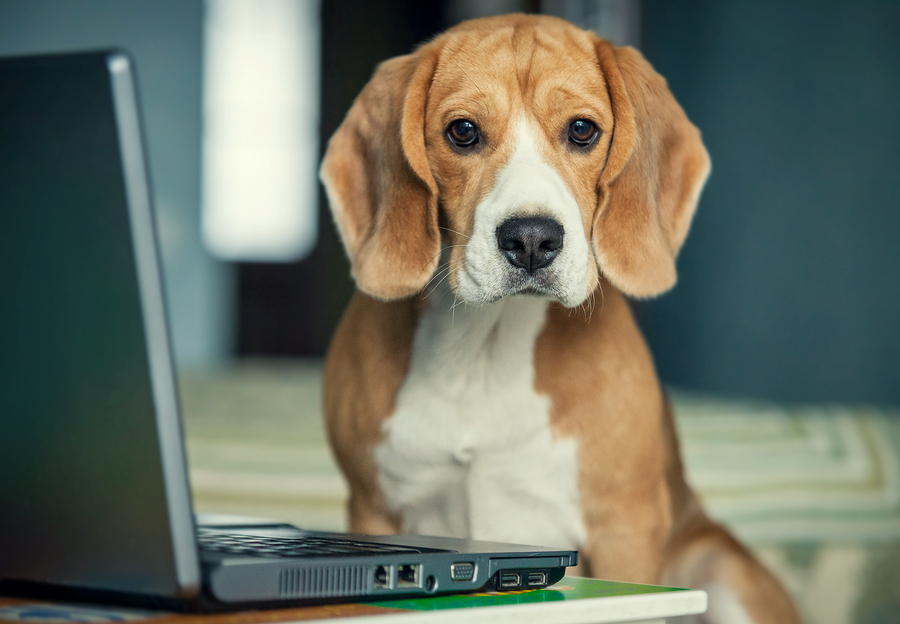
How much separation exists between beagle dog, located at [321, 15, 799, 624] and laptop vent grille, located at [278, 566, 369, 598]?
63 cm

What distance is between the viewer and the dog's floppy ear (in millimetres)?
1359

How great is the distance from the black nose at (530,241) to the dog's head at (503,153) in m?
0.06

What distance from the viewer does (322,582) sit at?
2.22ft

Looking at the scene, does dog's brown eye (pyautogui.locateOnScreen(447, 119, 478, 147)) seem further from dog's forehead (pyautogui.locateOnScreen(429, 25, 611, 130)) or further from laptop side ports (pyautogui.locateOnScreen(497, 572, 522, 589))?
laptop side ports (pyautogui.locateOnScreen(497, 572, 522, 589))

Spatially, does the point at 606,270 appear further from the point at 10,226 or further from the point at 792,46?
the point at 792,46

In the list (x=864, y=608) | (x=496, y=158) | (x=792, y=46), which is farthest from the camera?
(x=792, y=46)

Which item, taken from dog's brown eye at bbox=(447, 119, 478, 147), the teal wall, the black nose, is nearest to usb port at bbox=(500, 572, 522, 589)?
the black nose

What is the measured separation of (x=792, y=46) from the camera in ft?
12.5

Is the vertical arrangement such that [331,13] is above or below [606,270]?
below

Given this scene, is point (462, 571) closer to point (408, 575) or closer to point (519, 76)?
point (408, 575)

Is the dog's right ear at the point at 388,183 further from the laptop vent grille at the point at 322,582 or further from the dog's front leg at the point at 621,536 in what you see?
the laptop vent grille at the point at 322,582

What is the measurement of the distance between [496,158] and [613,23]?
4.25 meters

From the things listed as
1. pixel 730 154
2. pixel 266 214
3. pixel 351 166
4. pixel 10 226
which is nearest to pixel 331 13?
pixel 266 214

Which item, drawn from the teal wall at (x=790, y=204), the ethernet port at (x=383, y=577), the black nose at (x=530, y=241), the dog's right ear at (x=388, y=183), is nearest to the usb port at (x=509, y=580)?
the ethernet port at (x=383, y=577)
